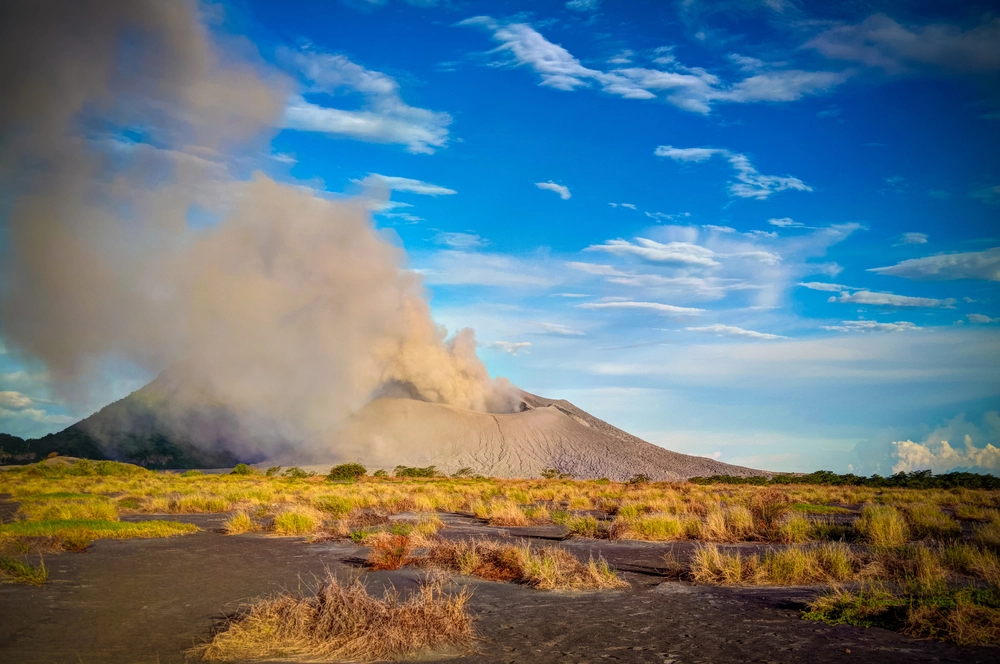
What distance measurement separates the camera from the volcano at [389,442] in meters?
111

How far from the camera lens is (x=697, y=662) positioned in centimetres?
641

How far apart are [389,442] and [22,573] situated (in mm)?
109404

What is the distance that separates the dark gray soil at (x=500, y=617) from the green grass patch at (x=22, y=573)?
23 centimetres

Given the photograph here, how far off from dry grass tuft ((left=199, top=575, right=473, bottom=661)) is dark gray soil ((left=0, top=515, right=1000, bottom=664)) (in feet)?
1.45

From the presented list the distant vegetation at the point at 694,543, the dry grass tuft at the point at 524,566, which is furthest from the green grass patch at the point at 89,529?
the dry grass tuft at the point at 524,566

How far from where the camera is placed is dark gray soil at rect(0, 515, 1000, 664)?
21.9 ft

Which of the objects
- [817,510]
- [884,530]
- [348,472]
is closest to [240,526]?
[884,530]

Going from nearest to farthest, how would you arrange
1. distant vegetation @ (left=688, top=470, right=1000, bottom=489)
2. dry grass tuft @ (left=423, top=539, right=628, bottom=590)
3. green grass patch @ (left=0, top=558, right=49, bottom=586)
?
green grass patch @ (left=0, top=558, right=49, bottom=586), dry grass tuft @ (left=423, top=539, right=628, bottom=590), distant vegetation @ (left=688, top=470, right=1000, bottom=489)

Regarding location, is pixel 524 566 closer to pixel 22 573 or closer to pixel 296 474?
pixel 22 573

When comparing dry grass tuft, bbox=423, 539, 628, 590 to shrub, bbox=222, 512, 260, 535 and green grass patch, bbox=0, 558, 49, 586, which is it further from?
shrub, bbox=222, 512, 260, 535

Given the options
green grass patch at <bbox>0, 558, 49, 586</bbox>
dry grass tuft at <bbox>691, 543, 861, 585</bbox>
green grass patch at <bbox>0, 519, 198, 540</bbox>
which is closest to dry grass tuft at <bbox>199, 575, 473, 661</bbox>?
green grass patch at <bbox>0, 558, 49, 586</bbox>

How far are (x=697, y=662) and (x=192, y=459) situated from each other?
13174cm

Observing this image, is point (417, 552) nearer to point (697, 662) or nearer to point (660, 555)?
point (660, 555)

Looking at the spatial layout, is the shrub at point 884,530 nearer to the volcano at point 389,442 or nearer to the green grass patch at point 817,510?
the green grass patch at point 817,510
